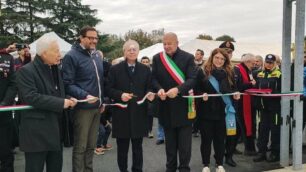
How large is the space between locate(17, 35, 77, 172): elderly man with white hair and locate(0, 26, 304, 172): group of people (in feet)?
0.03

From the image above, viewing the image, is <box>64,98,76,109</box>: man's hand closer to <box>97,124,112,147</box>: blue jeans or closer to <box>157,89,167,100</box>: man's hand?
<box>157,89,167,100</box>: man's hand

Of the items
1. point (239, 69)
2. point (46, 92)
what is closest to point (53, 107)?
point (46, 92)

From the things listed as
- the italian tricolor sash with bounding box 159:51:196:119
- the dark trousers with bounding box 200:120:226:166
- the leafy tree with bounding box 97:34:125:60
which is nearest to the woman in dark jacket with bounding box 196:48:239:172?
the dark trousers with bounding box 200:120:226:166

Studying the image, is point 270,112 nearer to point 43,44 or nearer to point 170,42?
point 170,42

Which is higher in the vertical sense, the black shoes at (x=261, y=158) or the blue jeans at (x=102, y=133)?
the blue jeans at (x=102, y=133)

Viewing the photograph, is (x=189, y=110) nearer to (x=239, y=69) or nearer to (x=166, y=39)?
(x=166, y=39)

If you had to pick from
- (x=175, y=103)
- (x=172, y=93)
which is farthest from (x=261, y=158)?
(x=172, y=93)

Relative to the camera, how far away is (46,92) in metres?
4.08

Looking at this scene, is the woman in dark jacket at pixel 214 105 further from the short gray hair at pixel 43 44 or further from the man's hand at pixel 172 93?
the short gray hair at pixel 43 44

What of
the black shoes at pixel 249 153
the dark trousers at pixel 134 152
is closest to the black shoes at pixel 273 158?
the black shoes at pixel 249 153

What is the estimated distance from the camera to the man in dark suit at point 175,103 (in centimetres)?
517

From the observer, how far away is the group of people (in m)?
4.01

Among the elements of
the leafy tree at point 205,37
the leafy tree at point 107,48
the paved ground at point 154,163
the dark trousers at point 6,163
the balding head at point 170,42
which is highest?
the leafy tree at point 205,37

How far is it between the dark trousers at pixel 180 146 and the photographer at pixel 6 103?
7.26 feet
